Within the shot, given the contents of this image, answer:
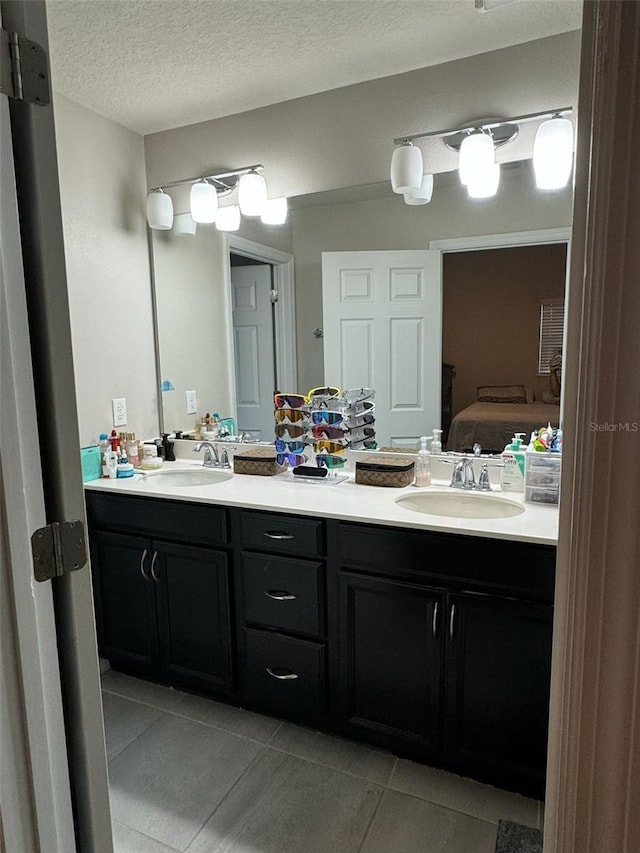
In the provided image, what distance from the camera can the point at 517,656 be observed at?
1.54m

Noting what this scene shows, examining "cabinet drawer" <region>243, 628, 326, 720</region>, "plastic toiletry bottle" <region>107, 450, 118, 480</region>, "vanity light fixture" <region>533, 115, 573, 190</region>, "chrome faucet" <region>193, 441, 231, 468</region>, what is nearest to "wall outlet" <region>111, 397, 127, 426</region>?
"plastic toiletry bottle" <region>107, 450, 118, 480</region>

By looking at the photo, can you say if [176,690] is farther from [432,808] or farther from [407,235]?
[407,235]

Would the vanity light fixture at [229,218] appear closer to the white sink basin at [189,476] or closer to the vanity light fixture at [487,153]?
the vanity light fixture at [487,153]

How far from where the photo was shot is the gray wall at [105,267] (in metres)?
2.26

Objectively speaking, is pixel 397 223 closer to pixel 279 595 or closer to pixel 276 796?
pixel 279 595

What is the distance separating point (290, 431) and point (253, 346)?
496 millimetres

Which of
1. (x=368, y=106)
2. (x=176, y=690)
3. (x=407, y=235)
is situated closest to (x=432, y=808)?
(x=176, y=690)

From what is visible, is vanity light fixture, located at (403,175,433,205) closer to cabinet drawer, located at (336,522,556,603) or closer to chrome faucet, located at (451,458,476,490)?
chrome faucet, located at (451,458,476,490)

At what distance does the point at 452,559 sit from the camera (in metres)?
1.58

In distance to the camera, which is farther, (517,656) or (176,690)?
(176,690)

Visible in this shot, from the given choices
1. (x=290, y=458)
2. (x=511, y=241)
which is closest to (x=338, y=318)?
(x=290, y=458)

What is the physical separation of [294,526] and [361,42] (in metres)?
1.68

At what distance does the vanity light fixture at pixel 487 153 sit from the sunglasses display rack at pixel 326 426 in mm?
836

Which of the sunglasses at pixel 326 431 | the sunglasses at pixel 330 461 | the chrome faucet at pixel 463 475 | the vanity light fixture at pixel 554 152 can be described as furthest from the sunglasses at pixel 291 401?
the vanity light fixture at pixel 554 152
